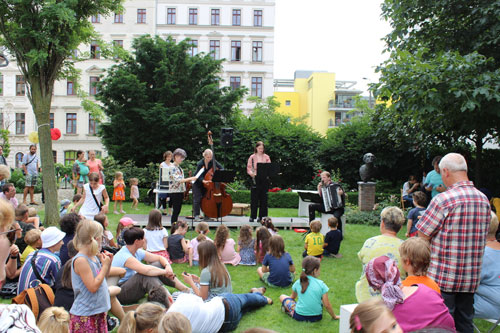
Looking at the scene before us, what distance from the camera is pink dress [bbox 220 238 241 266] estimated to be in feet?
24.2

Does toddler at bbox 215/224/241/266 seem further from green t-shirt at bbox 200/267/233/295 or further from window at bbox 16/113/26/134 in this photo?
window at bbox 16/113/26/134

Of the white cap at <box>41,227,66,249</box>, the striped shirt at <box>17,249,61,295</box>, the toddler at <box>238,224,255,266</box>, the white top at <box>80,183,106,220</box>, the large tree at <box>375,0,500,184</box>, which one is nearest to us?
the striped shirt at <box>17,249,61,295</box>

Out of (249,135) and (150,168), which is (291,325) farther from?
(249,135)

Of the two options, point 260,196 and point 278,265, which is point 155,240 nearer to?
point 278,265

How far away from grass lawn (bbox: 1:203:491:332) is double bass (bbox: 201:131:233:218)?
0.55 meters

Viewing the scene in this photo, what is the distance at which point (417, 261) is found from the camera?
11.0 feet

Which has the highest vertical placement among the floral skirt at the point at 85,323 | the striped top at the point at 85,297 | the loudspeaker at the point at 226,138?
the loudspeaker at the point at 226,138

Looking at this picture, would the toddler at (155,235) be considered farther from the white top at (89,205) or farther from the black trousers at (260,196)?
the black trousers at (260,196)

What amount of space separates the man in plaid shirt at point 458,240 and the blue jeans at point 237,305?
218 cm

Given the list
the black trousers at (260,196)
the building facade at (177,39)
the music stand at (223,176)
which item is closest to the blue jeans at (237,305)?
the music stand at (223,176)

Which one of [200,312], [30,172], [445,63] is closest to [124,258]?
[200,312]

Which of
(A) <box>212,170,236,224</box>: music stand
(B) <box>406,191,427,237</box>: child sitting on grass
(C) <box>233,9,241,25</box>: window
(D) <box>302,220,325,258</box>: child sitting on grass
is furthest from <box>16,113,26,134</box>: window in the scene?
(B) <box>406,191,427,237</box>: child sitting on grass

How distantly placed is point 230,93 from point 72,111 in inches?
1006

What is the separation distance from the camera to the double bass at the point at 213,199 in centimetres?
969
